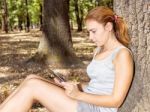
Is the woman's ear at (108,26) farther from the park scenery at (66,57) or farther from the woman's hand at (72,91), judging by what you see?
the woman's hand at (72,91)

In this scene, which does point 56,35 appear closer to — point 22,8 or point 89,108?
point 89,108

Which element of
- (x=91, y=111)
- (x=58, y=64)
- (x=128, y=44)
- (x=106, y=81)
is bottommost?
(x=58, y=64)

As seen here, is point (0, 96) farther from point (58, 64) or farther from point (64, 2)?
point (64, 2)

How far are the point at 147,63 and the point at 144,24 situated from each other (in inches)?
15.6

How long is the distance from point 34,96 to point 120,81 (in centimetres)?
100

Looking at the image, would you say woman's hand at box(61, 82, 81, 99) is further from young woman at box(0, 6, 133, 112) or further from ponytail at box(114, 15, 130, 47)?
ponytail at box(114, 15, 130, 47)

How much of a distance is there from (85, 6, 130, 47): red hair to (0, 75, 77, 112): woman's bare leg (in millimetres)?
815

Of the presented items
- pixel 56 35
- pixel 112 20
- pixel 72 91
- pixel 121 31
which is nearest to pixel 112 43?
pixel 121 31

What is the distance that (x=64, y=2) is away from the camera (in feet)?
40.9

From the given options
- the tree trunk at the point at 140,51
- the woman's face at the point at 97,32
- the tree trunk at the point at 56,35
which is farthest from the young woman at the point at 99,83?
the tree trunk at the point at 56,35

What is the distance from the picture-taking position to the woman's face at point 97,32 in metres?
4.31

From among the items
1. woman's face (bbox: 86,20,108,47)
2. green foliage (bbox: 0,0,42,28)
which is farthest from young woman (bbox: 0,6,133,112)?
green foliage (bbox: 0,0,42,28)

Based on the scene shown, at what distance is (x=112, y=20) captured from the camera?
4324 millimetres

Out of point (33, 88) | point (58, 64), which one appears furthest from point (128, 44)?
Answer: point (58, 64)
